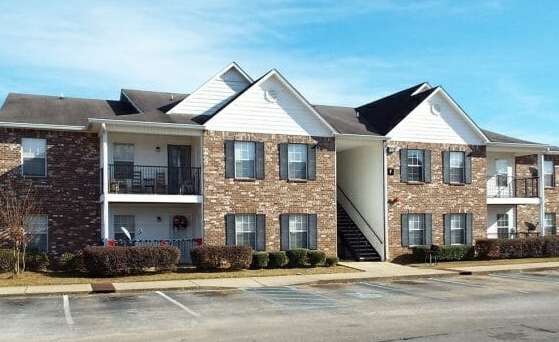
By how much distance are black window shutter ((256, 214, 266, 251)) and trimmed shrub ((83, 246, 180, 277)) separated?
12.7ft

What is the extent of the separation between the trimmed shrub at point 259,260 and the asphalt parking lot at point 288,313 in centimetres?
474

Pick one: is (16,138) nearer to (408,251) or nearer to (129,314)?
(129,314)

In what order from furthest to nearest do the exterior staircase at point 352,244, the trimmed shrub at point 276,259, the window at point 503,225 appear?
the window at point 503,225
the exterior staircase at point 352,244
the trimmed shrub at point 276,259

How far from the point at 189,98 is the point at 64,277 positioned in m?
8.80

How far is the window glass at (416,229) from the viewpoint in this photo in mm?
27172

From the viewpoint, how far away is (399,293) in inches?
650

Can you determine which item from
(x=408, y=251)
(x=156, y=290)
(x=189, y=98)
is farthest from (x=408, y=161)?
(x=156, y=290)

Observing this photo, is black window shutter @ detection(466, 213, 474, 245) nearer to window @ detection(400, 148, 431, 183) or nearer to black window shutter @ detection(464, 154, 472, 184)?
black window shutter @ detection(464, 154, 472, 184)

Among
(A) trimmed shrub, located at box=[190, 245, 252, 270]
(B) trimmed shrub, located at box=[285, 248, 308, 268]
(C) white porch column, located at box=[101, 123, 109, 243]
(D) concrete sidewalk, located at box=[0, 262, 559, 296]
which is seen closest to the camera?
(D) concrete sidewalk, located at box=[0, 262, 559, 296]

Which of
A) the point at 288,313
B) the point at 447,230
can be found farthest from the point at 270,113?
the point at 288,313

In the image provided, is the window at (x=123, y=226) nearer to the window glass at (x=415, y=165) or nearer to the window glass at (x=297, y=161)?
the window glass at (x=297, y=161)

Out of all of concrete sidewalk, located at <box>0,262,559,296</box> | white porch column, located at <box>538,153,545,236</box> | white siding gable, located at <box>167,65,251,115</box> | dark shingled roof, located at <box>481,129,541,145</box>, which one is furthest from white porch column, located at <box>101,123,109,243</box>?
white porch column, located at <box>538,153,545,236</box>

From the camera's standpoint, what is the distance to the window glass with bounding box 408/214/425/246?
2717 cm

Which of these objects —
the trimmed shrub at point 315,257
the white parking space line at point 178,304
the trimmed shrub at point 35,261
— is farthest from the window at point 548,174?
the trimmed shrub at point 35,261
